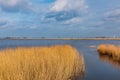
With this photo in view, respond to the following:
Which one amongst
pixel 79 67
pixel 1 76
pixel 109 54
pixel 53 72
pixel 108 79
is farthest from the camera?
pixel 109 54

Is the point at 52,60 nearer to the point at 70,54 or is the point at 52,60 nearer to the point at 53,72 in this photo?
the point at 53,72

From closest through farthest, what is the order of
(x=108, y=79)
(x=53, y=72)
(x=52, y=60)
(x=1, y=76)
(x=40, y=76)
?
(x=1, y=76)
(x=40, y=76)
(x=53, y=72)
(x=52, y=60)
(x=108, y=79)

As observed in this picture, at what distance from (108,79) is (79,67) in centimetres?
164

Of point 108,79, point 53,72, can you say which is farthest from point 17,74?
point 108,79

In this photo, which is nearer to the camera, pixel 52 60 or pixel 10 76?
pixel 10 76

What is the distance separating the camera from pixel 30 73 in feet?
24.1

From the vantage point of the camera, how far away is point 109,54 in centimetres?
2058

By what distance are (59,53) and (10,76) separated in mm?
5529

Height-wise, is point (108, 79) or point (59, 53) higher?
point (59, 53)

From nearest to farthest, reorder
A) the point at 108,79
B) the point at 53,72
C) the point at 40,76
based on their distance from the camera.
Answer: the point at 40,76 → the point at 53,72 → the point at 108,79

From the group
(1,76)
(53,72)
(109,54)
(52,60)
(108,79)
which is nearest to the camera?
(1,76)

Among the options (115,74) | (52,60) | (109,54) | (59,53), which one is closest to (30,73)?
(52,60)

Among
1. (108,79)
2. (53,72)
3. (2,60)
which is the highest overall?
(2,60)

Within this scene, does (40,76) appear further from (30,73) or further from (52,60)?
(52,60)
